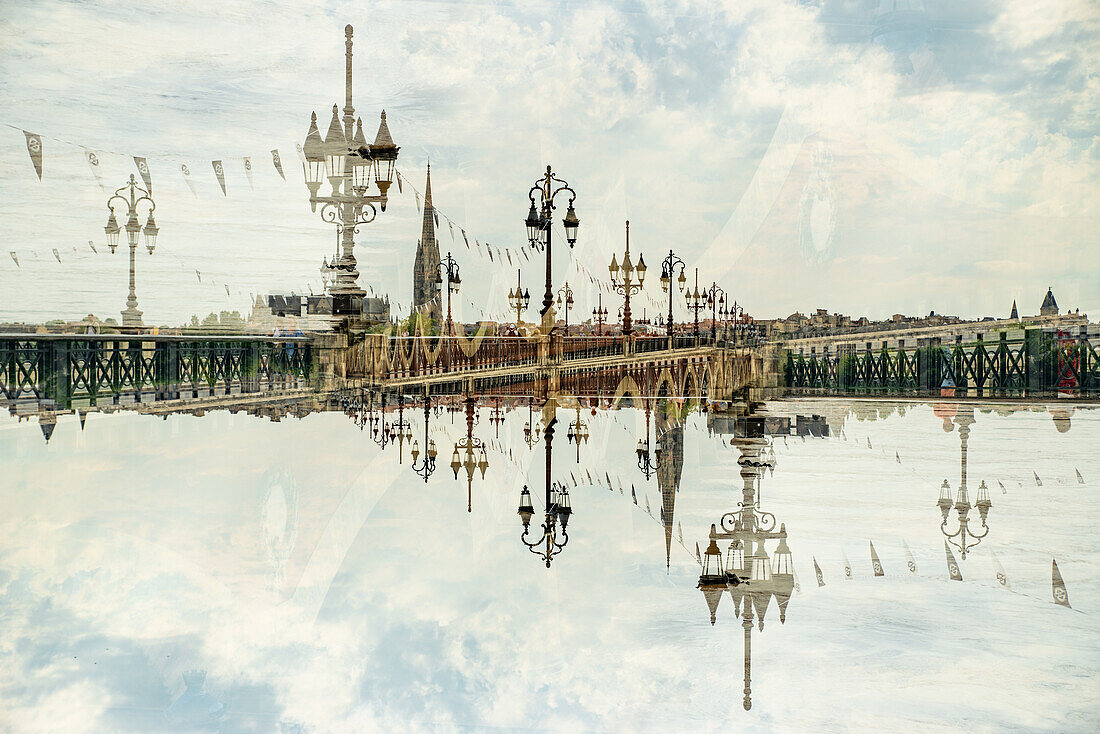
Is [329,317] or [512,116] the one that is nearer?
[512,116]

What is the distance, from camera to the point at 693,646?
5691 mm

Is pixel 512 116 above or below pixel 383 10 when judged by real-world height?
below

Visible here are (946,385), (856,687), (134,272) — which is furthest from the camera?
(134,272)

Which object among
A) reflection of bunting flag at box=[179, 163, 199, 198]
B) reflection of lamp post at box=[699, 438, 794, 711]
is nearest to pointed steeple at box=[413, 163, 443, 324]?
reflection of bunting flag at box=[179, 163, 199, 198]

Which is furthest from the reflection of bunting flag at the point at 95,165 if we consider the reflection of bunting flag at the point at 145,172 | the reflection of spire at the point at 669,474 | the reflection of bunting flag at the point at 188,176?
the reflection of spire at the point at 669,474

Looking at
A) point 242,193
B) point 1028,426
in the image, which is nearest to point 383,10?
point 242,193

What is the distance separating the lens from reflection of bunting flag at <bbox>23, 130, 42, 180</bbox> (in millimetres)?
6172

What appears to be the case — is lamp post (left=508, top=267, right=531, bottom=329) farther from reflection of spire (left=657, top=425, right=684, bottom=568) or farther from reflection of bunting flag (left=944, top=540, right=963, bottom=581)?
reflection of bunting flag (left=944, top=540, right=963, bottom=581)

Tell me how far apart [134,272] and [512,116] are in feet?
9.82

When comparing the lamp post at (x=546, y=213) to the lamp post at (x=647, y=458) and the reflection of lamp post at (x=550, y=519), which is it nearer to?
the lamp post at (x=647, y=458)

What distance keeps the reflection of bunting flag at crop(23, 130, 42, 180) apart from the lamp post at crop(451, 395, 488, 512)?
3.56 meters

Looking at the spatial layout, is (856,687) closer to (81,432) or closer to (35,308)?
(81,432)

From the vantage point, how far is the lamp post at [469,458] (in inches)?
244

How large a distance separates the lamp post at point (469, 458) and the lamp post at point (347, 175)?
1.28 m
